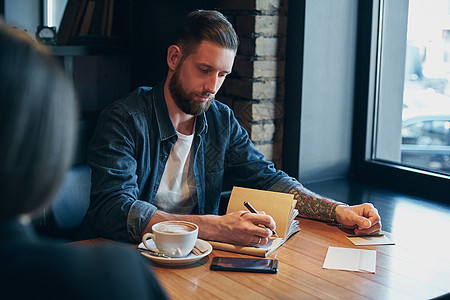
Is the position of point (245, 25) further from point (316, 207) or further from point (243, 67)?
point (316, 207)

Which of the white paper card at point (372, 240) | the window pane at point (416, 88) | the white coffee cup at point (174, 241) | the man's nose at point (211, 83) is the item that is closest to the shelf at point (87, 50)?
the man's nose at point (211, 83)

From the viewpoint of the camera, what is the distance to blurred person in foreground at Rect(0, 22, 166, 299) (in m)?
0.55

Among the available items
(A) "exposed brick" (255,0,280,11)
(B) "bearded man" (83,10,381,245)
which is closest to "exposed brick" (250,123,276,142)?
(B) "bearded man" (83,10,381,245)

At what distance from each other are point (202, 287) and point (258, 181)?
32.8 inches

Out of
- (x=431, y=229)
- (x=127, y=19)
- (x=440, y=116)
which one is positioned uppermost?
(x=127, y=19)

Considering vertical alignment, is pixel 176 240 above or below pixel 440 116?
below

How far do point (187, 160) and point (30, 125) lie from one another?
140 cm

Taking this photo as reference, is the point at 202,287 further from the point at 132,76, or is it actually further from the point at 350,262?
the point at 132,76

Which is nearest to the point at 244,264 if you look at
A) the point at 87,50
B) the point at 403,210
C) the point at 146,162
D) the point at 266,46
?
the point at 146,162

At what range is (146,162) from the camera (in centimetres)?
183

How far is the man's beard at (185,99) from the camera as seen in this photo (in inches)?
Result: 73.2

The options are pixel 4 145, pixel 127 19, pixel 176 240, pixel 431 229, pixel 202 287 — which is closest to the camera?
pixel 4 145

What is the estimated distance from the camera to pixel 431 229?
1.80 m

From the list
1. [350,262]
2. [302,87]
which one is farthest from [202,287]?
[302,87]
